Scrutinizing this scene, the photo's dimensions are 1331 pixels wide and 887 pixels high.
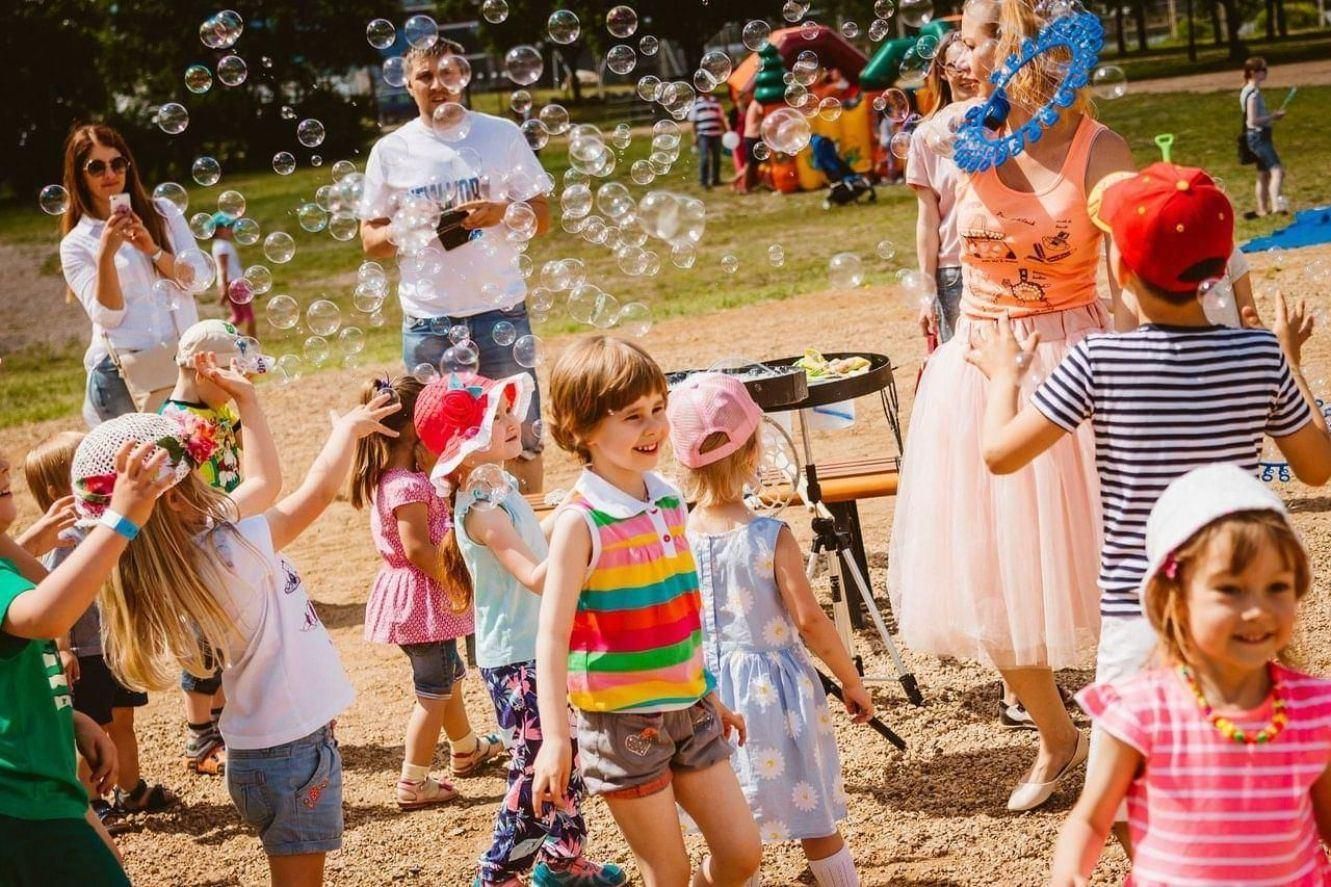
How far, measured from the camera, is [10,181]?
119ft

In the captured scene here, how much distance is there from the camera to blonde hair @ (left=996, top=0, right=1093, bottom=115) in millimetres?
3934

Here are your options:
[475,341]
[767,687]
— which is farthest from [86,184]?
[767,687]

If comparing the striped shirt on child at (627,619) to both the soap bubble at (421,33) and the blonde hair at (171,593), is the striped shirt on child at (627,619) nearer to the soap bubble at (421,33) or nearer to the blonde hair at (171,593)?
the blonde hair at (171,593)

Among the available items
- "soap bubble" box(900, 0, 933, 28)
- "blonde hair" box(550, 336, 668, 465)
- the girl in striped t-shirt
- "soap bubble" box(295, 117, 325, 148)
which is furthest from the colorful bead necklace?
"soap bubble" box(295, 117, 325, 148)

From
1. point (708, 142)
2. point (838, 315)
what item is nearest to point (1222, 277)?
point (838, 315)

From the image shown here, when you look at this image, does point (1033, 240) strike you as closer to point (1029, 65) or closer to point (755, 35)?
point (1029, 65)

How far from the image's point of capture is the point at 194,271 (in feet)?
20.9

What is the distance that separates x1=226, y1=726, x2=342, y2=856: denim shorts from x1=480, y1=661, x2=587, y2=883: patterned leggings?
50cm

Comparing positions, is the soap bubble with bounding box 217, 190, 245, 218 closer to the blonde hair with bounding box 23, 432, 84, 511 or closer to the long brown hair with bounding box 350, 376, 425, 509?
the long brown hair with bounding box 350, 376, 425, 509

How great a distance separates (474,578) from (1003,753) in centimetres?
173

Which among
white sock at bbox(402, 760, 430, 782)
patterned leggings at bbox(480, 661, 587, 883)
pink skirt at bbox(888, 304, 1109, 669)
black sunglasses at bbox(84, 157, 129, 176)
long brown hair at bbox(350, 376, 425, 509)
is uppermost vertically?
black sunglasses at bbox(84, 157, 129, 176)

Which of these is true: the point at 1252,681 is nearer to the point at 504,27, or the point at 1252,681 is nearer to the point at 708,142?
the point at 708,142

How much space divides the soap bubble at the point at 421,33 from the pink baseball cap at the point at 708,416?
2731mm

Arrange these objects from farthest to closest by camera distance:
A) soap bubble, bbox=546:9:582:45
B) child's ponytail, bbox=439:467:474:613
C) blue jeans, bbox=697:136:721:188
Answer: blue jeans, bbox=697:136:721:188, soap bubble, bbox=546:9:582:45, child's ponytail, bbox=439:467:474:613
